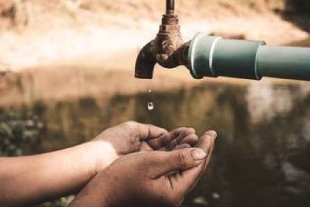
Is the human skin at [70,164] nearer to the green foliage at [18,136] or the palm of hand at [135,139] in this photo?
the palm of hand at [135,139]

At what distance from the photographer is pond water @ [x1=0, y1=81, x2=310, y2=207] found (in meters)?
6.39

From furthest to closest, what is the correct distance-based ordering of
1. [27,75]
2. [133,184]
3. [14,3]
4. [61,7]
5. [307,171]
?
[61,7]
[14,3]
[27,75]
[307,171]
[133,184]

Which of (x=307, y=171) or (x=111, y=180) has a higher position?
(x=111, y=180)

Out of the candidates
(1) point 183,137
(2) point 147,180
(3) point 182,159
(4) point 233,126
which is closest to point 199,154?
(3) point 182,159

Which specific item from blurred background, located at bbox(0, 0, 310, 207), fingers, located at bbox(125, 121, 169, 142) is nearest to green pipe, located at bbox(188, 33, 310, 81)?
fingers, located at bbox(125, 121, 169, 142)

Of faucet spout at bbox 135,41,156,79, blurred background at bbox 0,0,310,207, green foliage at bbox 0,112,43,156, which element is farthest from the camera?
blurred background at bbox 0,0,310,207

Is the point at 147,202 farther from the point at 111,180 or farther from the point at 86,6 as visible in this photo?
the point at 86,6

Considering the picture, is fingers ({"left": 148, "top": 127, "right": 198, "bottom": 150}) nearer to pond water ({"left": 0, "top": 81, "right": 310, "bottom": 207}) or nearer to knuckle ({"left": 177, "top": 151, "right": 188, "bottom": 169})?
knuckle ({"left": 177, "top": 151, "right": 188, "bottom": 169})

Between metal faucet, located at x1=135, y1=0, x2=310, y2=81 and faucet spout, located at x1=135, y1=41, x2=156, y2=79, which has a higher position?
metal faucet, located at x1=135, y1=0, x2=310, y2=81

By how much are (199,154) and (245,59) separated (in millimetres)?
482

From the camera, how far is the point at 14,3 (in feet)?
48.0

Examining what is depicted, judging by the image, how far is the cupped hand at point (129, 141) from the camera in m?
2.37

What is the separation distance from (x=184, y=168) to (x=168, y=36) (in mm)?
453

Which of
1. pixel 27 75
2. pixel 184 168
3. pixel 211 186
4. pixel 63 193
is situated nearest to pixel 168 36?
pixel 184 168
